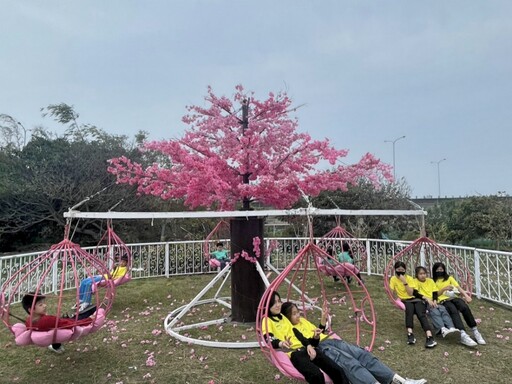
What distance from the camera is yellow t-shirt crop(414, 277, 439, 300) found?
4473mm

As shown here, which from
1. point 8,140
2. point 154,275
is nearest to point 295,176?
point 154,275

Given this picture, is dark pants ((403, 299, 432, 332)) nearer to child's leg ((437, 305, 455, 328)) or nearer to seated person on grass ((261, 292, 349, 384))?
child's leg ((437, 305, 455, 328))

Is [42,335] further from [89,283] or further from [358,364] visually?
[358,364]

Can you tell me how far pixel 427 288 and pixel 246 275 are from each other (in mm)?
2273

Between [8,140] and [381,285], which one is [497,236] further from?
[8,140]

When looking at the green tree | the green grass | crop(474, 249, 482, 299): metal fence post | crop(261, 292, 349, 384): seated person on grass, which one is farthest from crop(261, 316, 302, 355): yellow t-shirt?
the green tree

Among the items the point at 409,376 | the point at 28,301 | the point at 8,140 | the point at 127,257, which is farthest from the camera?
the point at 8,140

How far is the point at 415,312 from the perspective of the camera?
4.27 m

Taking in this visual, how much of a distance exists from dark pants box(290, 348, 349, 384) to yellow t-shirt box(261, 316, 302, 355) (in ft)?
0.90

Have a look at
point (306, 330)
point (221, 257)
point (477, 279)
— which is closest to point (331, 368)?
point (306, 330)

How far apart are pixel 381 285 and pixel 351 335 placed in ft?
10.3

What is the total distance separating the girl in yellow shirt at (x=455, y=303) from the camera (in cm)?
400

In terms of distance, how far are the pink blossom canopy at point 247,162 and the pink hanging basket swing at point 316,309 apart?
1.09m

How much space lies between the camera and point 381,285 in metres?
7.27
